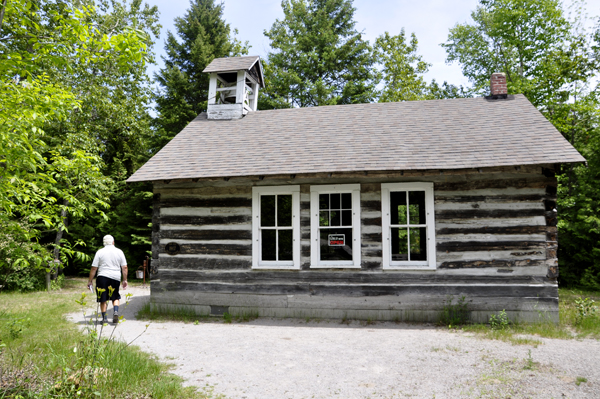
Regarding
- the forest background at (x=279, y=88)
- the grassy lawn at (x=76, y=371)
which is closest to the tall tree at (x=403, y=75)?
the forest background at (x=279, y=88)

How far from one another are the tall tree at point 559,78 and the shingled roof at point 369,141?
5.98 meters

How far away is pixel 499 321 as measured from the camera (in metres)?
8.26

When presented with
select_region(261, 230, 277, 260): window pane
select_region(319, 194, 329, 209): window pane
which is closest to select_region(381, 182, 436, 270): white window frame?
select_region(319, 194, 329, 209): window pane

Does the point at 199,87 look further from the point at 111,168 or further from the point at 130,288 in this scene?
the point at 130,288

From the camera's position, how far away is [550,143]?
342 inches

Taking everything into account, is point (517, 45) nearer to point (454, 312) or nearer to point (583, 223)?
point (583, 223)

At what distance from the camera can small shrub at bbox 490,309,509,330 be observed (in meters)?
8.07

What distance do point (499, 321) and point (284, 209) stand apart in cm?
1068

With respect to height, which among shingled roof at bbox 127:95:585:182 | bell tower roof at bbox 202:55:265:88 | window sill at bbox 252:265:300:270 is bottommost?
window sill at bbox 252:265:300:270

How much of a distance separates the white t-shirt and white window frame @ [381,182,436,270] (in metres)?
5.68

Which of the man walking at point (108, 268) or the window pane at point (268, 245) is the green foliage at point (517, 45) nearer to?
the window pane at point (268, 245)

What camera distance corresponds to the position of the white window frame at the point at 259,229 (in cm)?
924

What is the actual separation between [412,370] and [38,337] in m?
6.19

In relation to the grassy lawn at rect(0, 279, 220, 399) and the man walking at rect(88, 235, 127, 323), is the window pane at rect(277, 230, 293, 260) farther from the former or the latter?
the grassy lawn at rect(0, 279, 220, 399)
